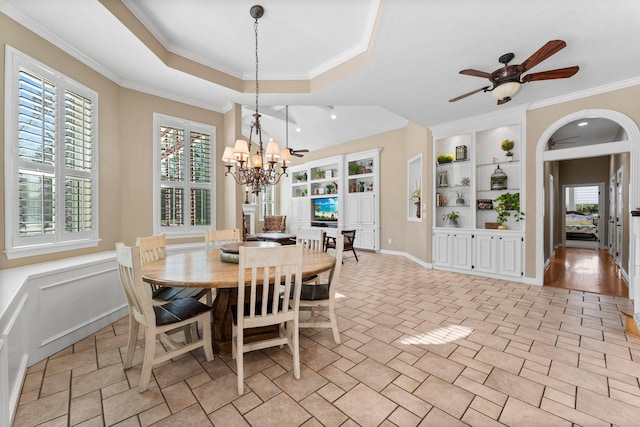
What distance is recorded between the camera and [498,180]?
4.74 m

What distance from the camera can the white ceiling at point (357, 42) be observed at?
2270mm

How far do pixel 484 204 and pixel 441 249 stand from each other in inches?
44.4

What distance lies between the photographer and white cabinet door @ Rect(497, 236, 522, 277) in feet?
14.3

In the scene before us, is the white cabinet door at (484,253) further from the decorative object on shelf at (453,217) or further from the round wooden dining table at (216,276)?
the round wooden dining table at (216,276)

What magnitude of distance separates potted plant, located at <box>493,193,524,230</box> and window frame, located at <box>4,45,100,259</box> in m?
5.85

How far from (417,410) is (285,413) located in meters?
0.79

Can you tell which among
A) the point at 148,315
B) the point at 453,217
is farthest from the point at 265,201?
the point at 148,315

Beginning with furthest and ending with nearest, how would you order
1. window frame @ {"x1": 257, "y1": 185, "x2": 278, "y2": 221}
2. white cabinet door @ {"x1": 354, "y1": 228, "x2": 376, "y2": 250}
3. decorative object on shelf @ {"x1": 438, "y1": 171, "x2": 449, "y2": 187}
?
window frame @ {"x1": 257, "y1": 185, "x2": 278, "y2": 221}, white cabinet door @ {"x1": 354, "y1": 228, "x2": 376, "y2": 250}, decorative object on shelf @ {"x1": 438, "y1": 171, "x2": 449, "y2": 187}

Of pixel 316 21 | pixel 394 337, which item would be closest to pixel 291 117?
pixel 316 21

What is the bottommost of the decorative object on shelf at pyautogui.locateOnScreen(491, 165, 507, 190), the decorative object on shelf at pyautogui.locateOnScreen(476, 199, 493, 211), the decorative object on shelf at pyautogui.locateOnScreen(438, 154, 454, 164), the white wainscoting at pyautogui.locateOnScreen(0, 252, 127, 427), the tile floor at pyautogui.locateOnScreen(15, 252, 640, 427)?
the tile floor at pyautogui.locateOnScreen(15, 252, 640, 427)

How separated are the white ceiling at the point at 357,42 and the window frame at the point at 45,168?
1.18 feet

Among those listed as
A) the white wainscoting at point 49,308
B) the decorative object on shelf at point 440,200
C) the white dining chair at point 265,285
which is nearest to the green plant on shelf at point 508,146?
the decorative object on shelf at point 440,200

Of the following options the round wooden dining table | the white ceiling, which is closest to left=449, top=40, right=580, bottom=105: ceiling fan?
the white ceiling

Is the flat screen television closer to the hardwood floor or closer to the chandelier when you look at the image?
the chandelier
